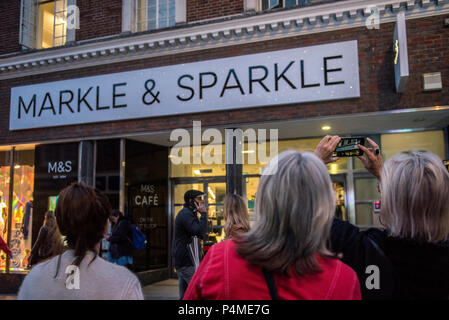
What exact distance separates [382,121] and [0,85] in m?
9.41

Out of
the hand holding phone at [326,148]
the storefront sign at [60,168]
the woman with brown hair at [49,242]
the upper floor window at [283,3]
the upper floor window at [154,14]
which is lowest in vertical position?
the woman with brown hair at [49,242]

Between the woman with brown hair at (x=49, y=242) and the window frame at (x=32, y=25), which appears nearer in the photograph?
the woman with brown hair at (x=49, y=242)

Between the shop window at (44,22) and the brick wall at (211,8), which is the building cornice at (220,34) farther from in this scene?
the shop window at (44,22)

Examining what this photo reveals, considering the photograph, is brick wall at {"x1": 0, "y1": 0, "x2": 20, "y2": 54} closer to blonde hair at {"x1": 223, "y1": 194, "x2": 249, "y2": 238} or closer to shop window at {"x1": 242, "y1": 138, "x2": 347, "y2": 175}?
shop window at {"x1": 242, "y1": 138, "x2": 347, "y2": 175}

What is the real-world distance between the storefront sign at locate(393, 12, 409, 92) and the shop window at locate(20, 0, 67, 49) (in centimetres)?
807

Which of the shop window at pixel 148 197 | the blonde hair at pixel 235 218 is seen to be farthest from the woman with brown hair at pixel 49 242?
the shop window at pixel 148 197

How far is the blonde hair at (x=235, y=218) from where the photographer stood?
4598mm

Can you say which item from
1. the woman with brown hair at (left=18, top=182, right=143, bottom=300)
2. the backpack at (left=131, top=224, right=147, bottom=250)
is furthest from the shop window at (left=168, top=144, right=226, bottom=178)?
the woman with brown hair at (left=18, top=182, right=143, bottom=300)

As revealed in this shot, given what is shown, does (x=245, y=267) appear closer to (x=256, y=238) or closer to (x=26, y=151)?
(x=256, y=238)

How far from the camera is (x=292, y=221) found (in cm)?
148

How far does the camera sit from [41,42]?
10.3m

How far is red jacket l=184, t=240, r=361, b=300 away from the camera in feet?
4.62

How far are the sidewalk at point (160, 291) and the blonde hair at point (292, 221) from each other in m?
6.85
